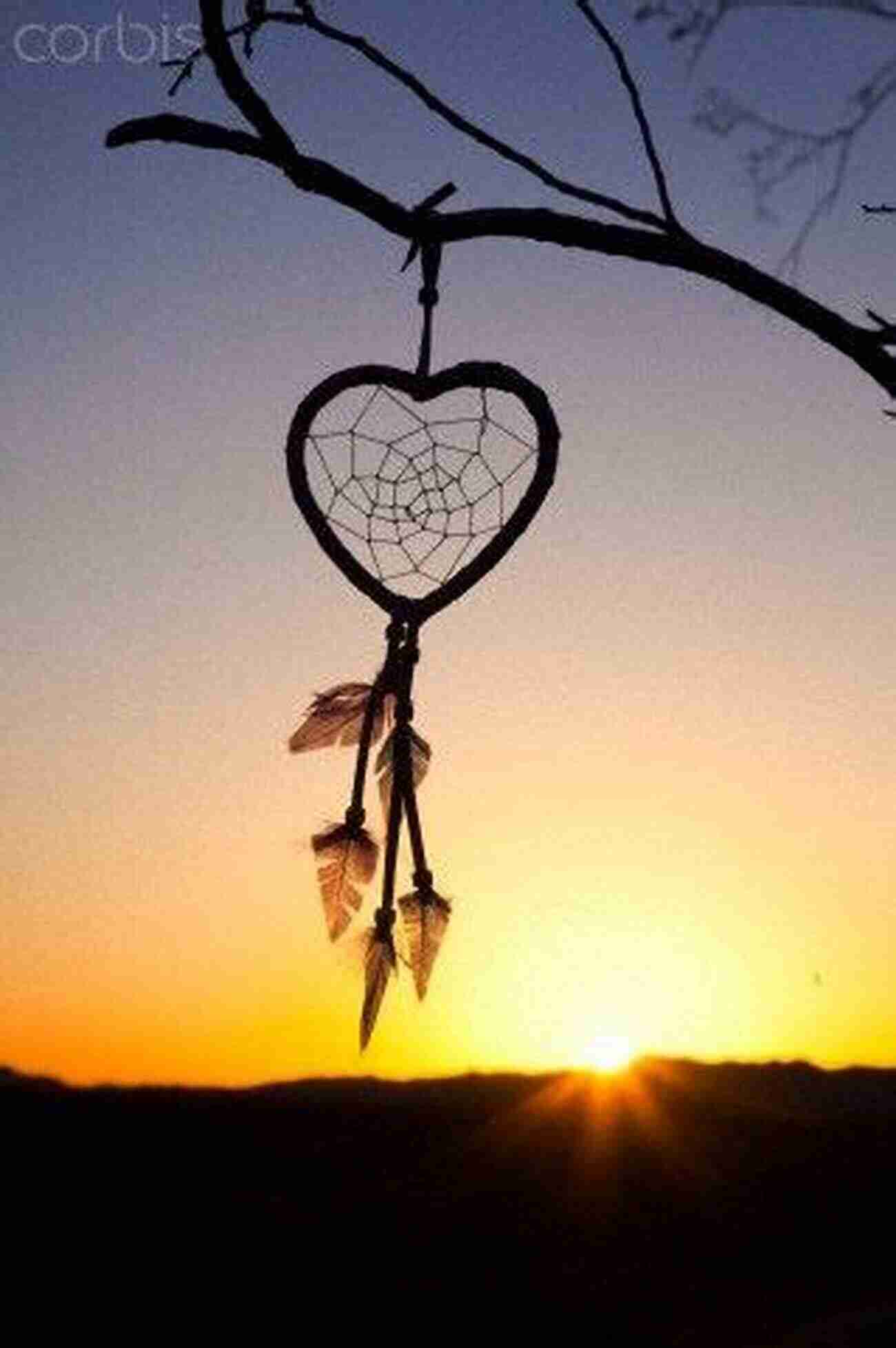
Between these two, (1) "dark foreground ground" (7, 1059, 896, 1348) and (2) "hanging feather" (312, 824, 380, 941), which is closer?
(2) "hanging feather" (312, 824, 380, 941)

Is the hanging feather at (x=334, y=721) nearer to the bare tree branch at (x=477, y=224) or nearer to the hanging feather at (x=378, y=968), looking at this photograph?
the hanging feather at (x=378, y=968)

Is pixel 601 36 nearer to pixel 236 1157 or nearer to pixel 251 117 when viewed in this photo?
pixel 251 117

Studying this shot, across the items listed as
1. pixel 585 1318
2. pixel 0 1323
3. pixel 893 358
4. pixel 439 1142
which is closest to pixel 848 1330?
pixel 585 1318

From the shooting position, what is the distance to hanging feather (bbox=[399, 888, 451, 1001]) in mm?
2732

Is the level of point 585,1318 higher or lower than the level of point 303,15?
lower

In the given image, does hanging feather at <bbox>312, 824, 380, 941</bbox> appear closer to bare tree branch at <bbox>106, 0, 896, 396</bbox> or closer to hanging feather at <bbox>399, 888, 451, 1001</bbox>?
hanging feather at <bbox>399, 888, 451, 1001</bbox>

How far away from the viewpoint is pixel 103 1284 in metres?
20.5

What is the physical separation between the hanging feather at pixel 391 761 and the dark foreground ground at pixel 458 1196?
1744cm

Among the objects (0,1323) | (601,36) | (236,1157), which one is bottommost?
(0,1323)

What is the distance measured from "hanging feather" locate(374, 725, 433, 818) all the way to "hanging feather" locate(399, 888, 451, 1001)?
0.49 ft

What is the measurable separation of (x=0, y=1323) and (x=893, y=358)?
19.6 metres

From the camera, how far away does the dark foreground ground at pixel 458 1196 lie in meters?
19.8

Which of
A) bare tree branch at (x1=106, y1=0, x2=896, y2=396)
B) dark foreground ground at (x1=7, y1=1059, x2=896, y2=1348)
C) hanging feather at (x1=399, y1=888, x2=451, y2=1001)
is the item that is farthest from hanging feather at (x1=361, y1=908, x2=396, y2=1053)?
dark foreground ground at (x1=7, y1=1059, x2=896, y2=1348)

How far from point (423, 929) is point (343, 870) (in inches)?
5.4
